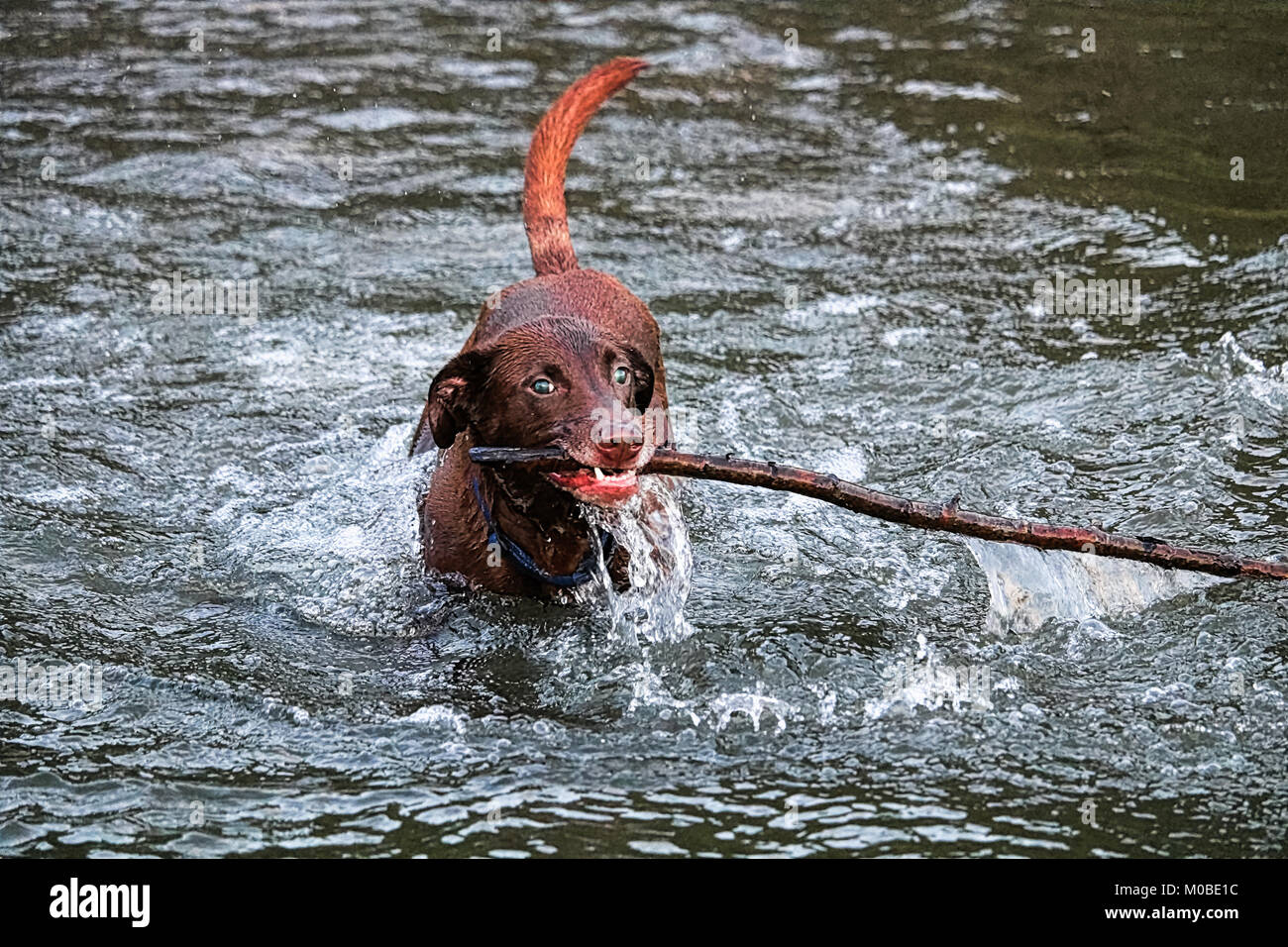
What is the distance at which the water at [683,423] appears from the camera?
4.32m

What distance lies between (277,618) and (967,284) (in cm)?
398

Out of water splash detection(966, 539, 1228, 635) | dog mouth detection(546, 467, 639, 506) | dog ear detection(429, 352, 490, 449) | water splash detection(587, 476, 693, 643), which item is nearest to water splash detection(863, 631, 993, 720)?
water splash detection(966, 539, 1228, 635)

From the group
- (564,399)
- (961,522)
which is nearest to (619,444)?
(564,399)

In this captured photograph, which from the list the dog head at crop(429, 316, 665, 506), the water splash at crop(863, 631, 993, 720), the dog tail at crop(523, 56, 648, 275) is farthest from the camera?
the dog tail at crop(523, 56, 648, 275)

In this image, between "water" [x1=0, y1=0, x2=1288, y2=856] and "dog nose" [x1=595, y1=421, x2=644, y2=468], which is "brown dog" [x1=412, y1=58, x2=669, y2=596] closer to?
"dog nose" [x1=595, y1=421, x2=644, y2=468]

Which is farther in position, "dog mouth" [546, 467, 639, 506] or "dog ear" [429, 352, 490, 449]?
"dog ear" [429, 352, 490, 449]

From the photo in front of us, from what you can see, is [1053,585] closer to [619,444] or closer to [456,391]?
[619,444]

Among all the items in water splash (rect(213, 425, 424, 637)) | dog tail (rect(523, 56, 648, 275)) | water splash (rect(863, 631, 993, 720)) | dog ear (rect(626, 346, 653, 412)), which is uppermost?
dog tail (rect(523, 56, 648, 275))

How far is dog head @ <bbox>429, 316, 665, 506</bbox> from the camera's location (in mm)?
4383

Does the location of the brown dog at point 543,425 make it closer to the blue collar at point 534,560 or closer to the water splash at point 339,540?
the blue collar at point 534,560

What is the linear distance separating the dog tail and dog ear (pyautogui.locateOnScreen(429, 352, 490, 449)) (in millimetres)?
938

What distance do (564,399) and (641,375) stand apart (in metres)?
0.30

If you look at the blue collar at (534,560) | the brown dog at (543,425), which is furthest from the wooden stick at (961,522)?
the blue collar at (534,560)

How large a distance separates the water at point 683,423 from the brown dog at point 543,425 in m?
0.20
